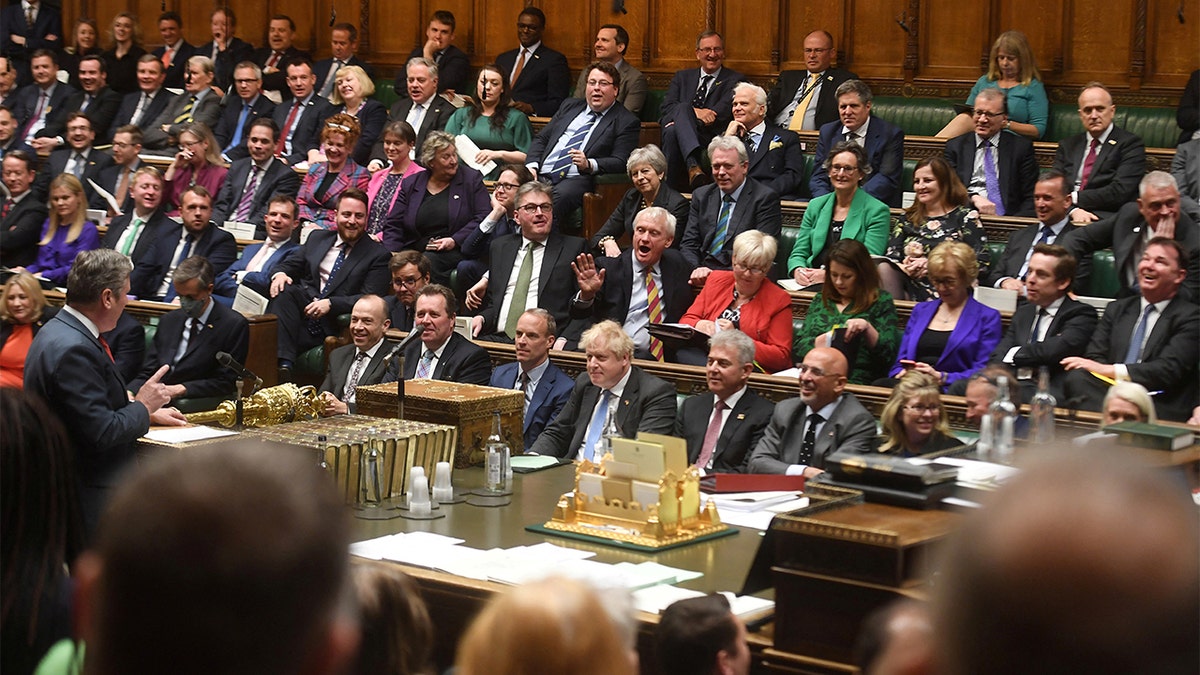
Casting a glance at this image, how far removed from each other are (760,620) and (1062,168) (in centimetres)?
493

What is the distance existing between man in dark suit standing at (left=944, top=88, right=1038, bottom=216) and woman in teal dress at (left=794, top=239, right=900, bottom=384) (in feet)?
5.26

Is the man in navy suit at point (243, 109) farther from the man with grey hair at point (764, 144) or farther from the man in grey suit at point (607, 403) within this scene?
the man in grey suit at point (607, 403)

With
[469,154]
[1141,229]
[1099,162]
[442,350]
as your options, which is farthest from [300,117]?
[1141,229]

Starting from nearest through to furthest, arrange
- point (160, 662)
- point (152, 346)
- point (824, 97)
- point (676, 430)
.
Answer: point (160, 662) < point (676, 430) < point (152, 346) < point (824, 97)

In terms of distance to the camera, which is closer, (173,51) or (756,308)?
(756,308)

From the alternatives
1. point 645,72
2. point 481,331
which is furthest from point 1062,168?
point 645,72

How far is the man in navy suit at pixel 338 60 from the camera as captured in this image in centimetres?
1097

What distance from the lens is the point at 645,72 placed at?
1075 centimetres

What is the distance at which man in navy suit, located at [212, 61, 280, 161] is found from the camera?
35.0 feet

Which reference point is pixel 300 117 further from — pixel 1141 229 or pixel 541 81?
pixel 1141 229

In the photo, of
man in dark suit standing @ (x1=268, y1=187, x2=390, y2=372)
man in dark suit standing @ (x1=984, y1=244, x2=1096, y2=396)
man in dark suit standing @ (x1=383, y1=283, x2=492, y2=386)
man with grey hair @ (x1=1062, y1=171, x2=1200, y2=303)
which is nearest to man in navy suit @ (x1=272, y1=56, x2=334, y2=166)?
man in dark suit standing @ (x1=268, y1=187, x2=390, y2=372)

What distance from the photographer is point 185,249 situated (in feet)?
27.9

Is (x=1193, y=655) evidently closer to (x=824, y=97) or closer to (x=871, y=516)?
(x=871, y=516)

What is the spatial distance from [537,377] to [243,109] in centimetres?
527
